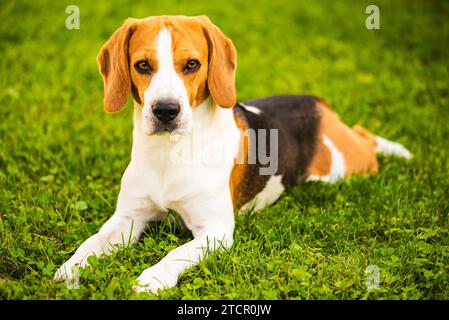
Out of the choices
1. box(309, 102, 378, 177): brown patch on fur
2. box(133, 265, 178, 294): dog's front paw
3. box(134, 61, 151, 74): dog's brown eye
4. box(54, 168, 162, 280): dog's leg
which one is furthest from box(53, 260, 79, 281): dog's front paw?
box(309, 102, 378, 177): brown patch on fur

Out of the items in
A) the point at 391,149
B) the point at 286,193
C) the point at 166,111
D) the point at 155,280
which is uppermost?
the point at 166,111

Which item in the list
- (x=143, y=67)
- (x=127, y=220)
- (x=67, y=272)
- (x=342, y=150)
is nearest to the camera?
(x=67, y=272)

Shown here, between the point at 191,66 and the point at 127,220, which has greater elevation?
the point at 191,66

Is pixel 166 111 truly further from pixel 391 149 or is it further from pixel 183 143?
pixel 391 149

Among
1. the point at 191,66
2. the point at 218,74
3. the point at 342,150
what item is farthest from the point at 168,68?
the point at 342,150

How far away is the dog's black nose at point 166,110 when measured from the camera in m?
3.73

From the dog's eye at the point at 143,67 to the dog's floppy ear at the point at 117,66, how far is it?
0.15 metres

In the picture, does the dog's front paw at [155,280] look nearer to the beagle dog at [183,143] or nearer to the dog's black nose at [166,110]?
the beagle dog at [183,143]

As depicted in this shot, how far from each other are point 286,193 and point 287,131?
533 millimetres

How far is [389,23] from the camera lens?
10031 millimetres

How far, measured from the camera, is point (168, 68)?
3.81 meters

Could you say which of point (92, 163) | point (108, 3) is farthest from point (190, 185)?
point (108, 3)

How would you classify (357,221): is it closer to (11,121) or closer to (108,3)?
(11,121)

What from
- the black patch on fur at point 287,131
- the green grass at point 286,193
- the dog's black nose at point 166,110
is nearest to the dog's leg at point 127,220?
the green grass at point 286,193
